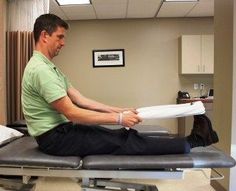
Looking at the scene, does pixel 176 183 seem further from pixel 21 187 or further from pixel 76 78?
pixel 76 78

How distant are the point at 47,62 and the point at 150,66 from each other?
4.53m

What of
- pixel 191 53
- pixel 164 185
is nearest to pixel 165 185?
pixel 164 185

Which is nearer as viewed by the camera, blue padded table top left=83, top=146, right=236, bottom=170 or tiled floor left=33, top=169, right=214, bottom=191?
blue padded table top left=83, top=146, right=236, bottom=170

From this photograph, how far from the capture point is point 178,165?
1.42 metres

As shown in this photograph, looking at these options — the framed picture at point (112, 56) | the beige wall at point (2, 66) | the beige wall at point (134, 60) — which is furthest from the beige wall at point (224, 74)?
the framed picture at point (112, 56)

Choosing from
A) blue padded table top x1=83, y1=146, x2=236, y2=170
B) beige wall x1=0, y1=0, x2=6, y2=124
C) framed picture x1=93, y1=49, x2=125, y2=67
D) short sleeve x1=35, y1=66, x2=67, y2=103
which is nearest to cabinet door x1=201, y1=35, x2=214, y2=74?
framed picture x1=93, y1=49, x2=125, y2=67

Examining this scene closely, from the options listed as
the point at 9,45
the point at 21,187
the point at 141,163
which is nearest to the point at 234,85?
the point at 141,163

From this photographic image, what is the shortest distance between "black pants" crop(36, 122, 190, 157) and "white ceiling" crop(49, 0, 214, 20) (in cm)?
352

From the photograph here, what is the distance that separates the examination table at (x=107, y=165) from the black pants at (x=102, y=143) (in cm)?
4

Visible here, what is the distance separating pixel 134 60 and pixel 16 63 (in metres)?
2.92

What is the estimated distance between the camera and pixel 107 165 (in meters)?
1.43

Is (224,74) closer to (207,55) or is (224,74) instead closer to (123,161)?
(123,161)

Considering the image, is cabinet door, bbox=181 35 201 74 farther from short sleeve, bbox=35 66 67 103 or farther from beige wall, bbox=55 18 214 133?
short sleeve, bbox=35 66 67 103

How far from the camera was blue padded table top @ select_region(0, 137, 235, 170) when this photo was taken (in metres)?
1.43
